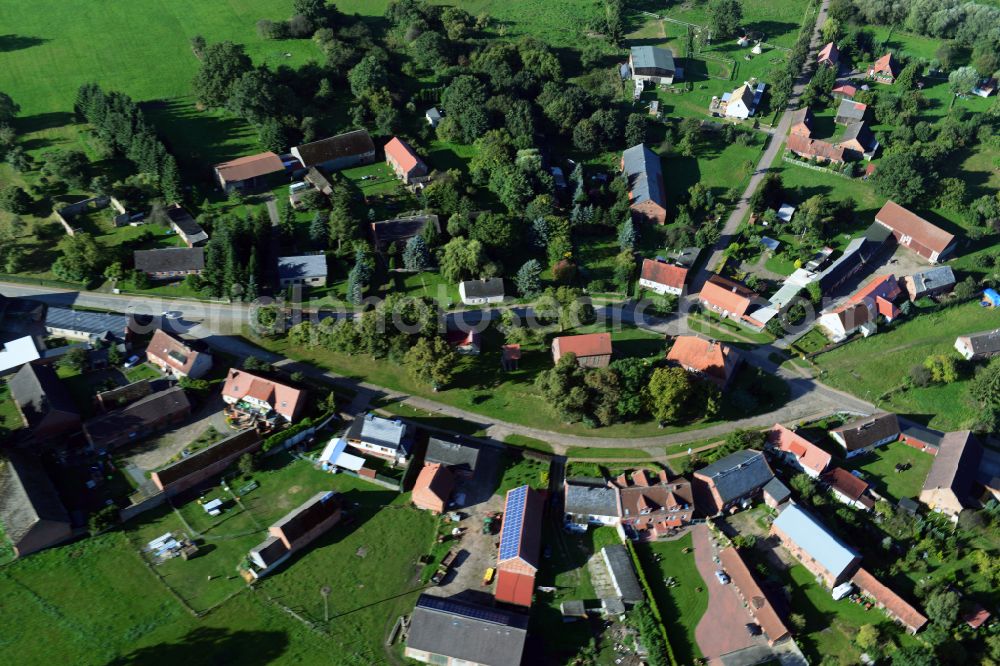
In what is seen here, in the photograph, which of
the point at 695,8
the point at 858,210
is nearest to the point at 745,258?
the point at 858,210

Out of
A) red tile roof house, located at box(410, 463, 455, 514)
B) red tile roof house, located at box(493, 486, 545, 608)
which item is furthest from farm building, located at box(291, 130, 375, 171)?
red tile roof house, located at box(493, 486, 545, 608)

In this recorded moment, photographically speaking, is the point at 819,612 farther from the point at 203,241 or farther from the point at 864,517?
the point at 203,241

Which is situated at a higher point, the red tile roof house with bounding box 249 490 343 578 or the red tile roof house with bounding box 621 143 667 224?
the red tile roof house with bounding box 621 143 667 224

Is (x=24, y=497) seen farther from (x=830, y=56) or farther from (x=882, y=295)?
(x=830, y=56)

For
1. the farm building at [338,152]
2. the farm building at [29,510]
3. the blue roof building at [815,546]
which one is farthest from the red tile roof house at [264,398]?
the blue roof building at [815,546]

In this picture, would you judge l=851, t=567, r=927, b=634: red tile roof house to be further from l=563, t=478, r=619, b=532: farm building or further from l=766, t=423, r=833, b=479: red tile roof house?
l=563, t=478, r=619, b=532: farm building

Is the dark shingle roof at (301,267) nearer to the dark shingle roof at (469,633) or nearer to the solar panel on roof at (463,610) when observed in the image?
the solar panel on roof at (463,610)

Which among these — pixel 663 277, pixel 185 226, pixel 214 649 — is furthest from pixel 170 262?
pixel 663 277
